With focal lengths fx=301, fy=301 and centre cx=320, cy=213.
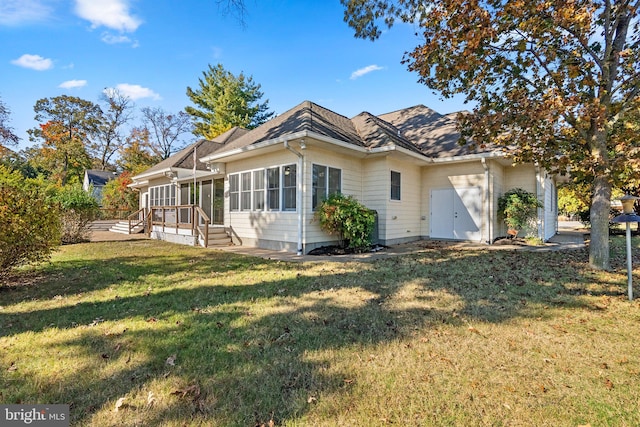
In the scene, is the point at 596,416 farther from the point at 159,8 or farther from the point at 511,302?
the point at 159,8

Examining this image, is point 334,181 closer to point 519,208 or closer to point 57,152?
point 519,208

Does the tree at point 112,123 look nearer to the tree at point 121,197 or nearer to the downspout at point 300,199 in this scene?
the tree at point 121,197

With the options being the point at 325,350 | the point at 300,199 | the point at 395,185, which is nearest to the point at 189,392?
the point at 325,350

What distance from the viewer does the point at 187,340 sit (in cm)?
308

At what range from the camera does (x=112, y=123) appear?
122 feet

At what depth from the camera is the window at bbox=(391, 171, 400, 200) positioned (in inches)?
417

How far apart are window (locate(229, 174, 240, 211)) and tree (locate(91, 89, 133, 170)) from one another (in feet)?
111

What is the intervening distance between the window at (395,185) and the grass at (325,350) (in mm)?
5346

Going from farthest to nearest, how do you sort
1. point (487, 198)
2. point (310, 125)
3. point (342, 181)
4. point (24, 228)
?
point (487, 198) → point (342, 181) → point (310, 125) → point (24, 228)

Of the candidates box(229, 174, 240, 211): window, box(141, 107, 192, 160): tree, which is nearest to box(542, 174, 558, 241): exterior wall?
box(229, 174, 240, 211): window

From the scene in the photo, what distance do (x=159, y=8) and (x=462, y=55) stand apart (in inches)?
321

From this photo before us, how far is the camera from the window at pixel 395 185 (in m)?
10.6

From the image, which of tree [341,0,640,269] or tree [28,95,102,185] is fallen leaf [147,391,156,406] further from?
tree [28,95,102,185]

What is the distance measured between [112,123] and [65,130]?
5024 millimetres
